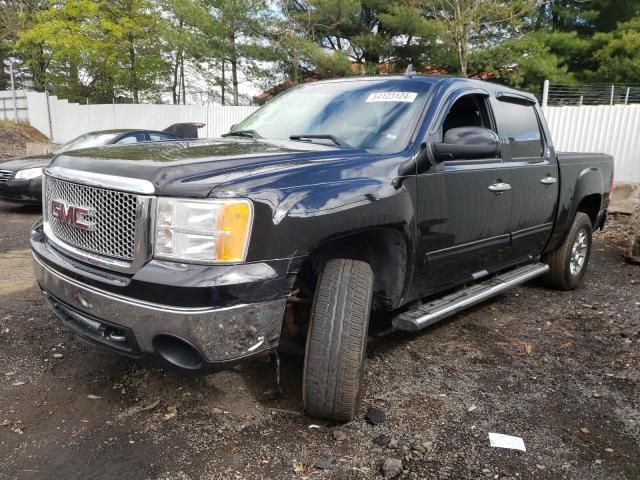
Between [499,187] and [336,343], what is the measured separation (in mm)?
1828

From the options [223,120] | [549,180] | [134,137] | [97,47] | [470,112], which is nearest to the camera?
[470,112]

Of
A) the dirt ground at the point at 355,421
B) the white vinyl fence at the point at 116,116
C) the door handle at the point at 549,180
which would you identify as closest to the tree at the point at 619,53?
the white vinyl fence at the point at 116,116

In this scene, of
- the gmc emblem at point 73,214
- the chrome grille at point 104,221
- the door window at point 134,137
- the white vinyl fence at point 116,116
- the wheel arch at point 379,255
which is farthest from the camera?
the white vinyl fence at point 116,116

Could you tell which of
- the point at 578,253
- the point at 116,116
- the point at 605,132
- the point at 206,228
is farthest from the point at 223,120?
the point at 206,228

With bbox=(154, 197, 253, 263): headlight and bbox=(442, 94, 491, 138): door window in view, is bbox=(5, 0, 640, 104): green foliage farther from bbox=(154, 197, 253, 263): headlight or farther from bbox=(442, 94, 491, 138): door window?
bbox=(154, 197, 253, 263): headlight

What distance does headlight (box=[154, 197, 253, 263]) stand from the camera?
2.12m

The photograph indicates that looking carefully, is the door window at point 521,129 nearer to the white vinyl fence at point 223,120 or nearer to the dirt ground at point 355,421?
the dirt ground at point 355,421

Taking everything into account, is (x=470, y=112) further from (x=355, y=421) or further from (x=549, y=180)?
(x=355, y=421)

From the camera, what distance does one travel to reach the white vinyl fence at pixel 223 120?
34.3ft

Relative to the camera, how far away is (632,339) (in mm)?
3902

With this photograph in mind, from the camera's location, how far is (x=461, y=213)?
328cm

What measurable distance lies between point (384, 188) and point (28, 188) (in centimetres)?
701

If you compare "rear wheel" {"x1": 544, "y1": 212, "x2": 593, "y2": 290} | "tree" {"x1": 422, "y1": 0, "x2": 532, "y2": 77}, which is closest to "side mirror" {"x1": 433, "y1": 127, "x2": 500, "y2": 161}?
"rear wheel" {"x1": 544, "y1": 212, "x2": 593, "y2": 290}

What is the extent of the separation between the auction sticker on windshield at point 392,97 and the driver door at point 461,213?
0.23m
